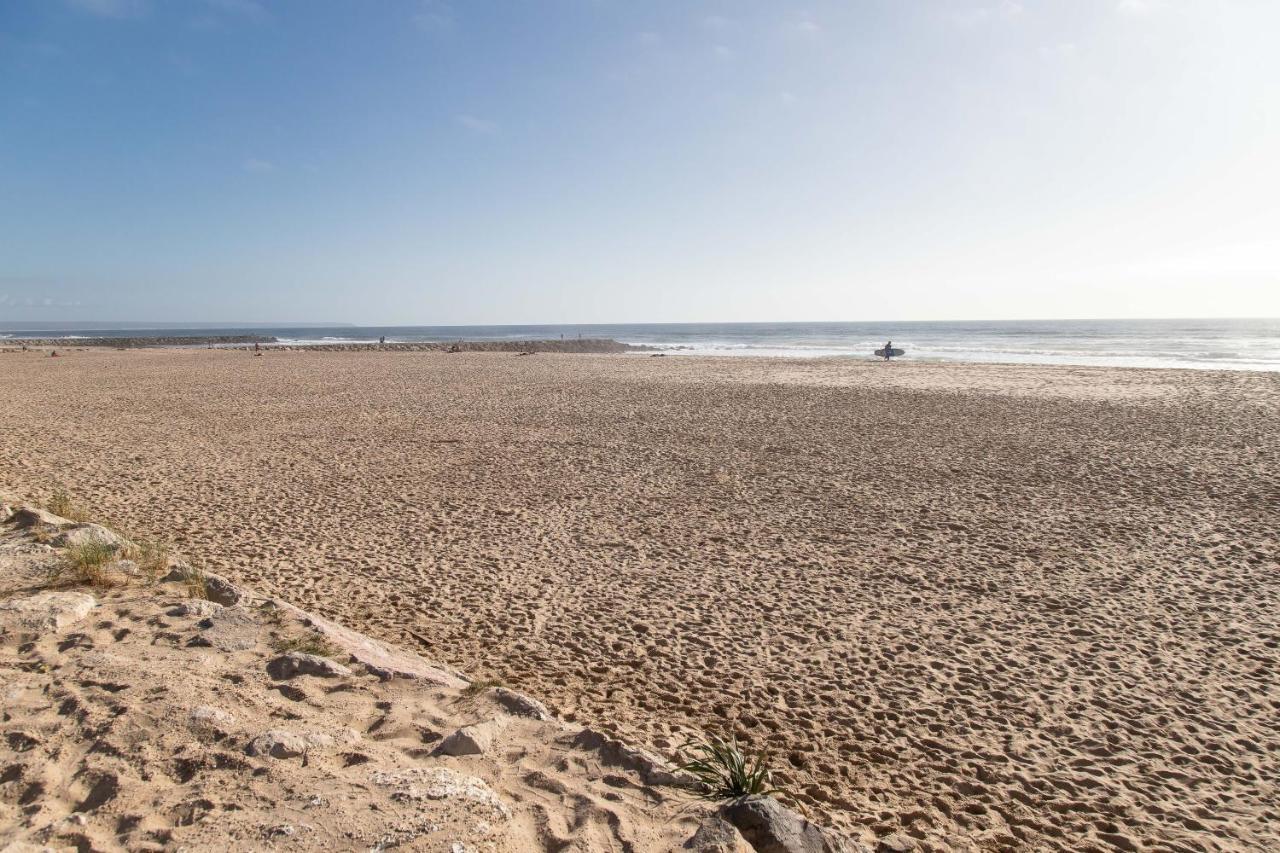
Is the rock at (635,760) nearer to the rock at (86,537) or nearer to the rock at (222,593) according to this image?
the rock at (222,593)

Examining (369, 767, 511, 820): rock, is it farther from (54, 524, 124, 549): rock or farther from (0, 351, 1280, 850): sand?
(54, 524, 124, 549): rock

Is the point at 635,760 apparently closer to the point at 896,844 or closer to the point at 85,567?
the point at 896,844

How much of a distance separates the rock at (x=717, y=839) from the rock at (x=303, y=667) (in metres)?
2.32

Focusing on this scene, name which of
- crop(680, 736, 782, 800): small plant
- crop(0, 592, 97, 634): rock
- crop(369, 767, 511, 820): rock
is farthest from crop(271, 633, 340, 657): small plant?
crop(680, 736, 782, 800): small plant

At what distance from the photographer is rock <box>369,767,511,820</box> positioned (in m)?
2.86

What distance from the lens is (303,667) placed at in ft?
13.2

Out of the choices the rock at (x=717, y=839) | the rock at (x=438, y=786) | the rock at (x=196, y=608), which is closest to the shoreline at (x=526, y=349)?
the rock at (x=196, y=608)

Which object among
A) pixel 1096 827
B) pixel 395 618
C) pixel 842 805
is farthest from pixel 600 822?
pixel 395 618

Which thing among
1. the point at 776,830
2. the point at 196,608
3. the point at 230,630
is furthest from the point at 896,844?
the point at 196,608

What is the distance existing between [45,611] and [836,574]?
616 cm

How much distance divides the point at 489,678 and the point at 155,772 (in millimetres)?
2081

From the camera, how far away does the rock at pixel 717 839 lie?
2748 mm

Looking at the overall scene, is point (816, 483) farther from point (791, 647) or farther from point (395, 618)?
point (395, 618)

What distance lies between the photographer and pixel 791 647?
17.3 feet
